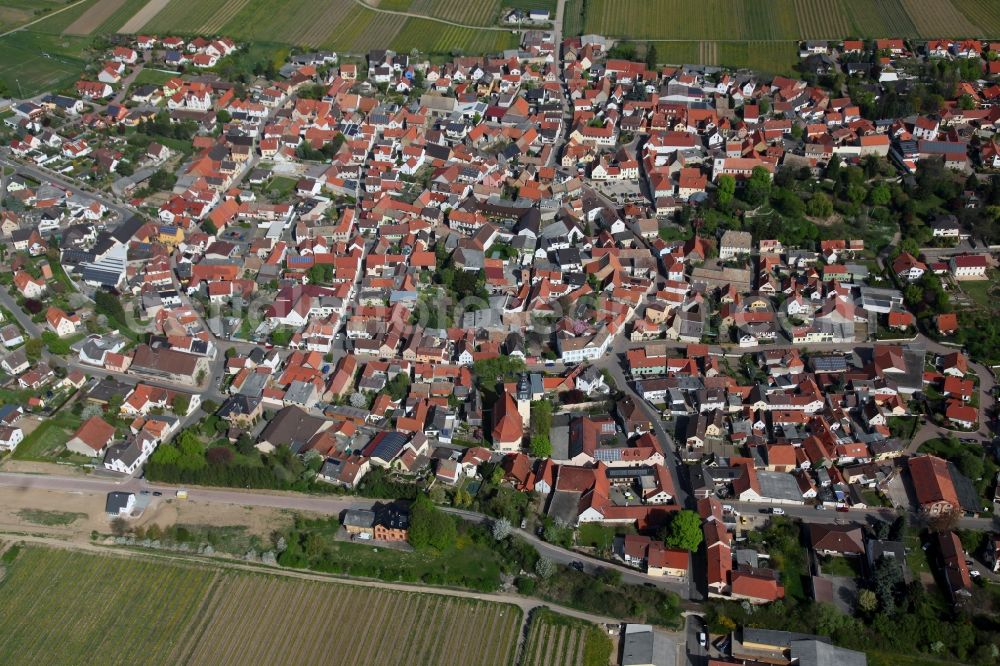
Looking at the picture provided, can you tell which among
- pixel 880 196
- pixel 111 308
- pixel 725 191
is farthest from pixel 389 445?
pixel 880 196

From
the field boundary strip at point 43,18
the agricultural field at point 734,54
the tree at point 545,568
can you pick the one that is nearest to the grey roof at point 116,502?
the tree at point 545,568

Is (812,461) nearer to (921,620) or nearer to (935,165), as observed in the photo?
(921,620)

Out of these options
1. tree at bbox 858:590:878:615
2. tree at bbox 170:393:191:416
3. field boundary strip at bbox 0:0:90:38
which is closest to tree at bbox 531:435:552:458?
tree at bbox 858:590:878:615

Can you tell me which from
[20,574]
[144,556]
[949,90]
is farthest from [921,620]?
[949,90]

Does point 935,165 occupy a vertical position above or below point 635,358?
above

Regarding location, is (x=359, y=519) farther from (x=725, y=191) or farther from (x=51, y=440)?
(x=725, y=191)

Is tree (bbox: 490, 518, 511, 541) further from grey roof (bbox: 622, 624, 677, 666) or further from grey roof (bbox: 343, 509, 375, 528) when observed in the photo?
grey roof (bbox: 622, 624, 677, 666)
